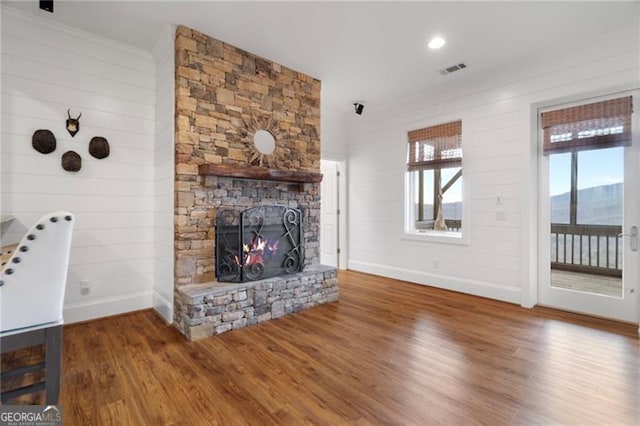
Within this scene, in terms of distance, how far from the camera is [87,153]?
3191mm

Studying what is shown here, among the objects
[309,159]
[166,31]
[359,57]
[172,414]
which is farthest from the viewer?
[309,159]

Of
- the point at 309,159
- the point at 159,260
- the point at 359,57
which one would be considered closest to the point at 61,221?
the point at 159,260

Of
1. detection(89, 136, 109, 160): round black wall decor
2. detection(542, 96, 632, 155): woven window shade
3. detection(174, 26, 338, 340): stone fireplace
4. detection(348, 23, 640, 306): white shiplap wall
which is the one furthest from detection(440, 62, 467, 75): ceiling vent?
detection(89, 136, 109, 160): round black wall decor

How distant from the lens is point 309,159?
4133mm

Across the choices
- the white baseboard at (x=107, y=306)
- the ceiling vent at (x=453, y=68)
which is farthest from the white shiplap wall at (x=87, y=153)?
the ceiling vent at (x=453, y=68)

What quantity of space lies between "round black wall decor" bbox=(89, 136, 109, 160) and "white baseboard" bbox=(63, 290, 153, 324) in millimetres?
1536

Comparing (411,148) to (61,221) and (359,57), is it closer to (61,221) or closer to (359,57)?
(359,57)

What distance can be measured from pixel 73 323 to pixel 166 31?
10.2ft

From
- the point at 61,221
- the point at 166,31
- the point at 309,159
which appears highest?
the point at 166,31

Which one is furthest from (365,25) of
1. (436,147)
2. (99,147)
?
(99,147)

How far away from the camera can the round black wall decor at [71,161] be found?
10.0 feet

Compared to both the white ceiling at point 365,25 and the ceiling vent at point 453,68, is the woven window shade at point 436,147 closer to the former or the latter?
the ceiling vent at point 453,68

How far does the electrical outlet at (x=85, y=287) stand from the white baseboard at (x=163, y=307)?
2.08ft

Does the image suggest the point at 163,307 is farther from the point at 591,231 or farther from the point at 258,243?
the point at 591,231
